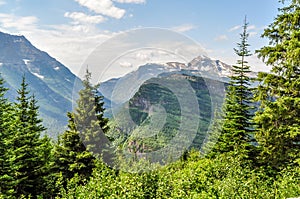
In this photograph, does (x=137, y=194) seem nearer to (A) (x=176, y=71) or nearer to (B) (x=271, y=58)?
(A) (x=176, y=71)

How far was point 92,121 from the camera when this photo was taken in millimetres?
17703

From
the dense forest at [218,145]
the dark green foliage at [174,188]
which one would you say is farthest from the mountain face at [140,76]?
the dark green foliage at [174,188]

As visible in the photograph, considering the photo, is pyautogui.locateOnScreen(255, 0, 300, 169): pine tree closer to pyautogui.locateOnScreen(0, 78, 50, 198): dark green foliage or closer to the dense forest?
the dense forest

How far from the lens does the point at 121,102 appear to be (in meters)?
10.7

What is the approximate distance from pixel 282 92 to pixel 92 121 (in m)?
9.50

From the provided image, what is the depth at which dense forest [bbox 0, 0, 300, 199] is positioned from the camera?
12117 mm

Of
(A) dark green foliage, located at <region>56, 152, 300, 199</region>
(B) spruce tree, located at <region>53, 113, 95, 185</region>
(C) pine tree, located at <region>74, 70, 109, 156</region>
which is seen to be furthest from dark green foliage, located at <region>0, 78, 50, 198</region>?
(A) dark green foliage, located at <region>56, 152, 300, 199</region>

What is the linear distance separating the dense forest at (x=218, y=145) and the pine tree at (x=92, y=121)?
0.05 meters

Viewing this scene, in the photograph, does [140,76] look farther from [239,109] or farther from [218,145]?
[218,145]

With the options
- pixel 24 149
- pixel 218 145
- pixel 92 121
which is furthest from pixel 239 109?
pixel 24 149

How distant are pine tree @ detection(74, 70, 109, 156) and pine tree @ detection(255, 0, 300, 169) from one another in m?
7.33

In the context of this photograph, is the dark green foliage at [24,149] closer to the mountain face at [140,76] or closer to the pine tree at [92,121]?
the pine tree at [92,121]

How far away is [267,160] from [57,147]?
1274 cm

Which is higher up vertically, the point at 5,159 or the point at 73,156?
the point at 5,159
